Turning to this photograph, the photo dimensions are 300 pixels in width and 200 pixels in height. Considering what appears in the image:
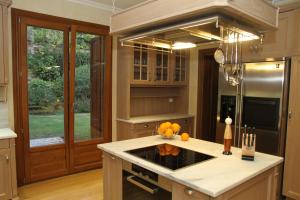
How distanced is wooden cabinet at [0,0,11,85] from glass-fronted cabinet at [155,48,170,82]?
2351 millimetres

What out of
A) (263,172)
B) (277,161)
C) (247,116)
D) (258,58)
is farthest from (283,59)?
(263,172)

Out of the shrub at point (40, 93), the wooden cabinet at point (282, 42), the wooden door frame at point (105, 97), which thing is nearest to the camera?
the wooden cabinet at point (282, 42)

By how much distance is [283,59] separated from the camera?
2.79 meters

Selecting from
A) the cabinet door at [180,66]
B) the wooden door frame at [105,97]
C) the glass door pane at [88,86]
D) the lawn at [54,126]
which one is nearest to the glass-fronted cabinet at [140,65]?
the wooden door frame at [105,97]

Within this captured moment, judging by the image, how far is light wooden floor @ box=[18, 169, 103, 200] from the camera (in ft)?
9.45

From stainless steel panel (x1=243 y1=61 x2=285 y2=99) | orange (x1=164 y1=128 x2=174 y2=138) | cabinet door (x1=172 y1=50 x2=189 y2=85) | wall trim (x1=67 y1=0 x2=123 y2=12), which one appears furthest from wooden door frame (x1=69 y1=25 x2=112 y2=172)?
stainless steel panel (x1=243 y1=61 x2=285 y2=99)

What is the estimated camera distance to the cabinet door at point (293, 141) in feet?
8.96

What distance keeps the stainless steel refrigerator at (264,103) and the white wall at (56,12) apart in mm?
2108

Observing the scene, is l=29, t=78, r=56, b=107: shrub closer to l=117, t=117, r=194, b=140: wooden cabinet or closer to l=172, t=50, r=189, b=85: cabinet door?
l=117, t=117, r=194, b=140: wooden cabinet

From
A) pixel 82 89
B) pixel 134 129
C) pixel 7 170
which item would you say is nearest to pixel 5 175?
pixel 7 170

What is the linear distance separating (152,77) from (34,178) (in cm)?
242

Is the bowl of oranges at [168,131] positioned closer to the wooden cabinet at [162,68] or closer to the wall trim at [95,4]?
the wooden cabinet at [162,68]

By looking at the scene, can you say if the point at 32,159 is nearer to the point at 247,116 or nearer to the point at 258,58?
the point at 247,116

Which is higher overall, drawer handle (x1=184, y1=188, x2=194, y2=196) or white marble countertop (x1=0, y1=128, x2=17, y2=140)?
white marble countertop (x1=0, y1=128, x2=17, y2=140)
